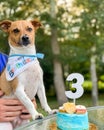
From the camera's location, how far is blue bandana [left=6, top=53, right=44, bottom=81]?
2.03 meters

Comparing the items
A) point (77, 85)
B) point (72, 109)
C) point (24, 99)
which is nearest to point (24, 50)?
point (24, 99)

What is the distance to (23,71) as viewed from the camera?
2037 millimetres

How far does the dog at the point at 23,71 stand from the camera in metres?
2.03

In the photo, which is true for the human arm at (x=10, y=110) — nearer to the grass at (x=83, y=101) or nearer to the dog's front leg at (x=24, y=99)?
the dog's front leg at (x=24, y=99)

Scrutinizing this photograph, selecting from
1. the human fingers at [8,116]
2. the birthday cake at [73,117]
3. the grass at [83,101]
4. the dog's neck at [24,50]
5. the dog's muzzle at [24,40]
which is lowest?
the grass at [83,101]

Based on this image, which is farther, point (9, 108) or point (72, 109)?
point (9, 108)

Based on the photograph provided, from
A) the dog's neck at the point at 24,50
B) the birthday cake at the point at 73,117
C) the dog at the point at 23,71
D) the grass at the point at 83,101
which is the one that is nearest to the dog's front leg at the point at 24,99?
the dog at the point at 23,71

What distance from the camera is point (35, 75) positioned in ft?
6.73

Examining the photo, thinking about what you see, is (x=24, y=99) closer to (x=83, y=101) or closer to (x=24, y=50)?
(x=24, y=50)

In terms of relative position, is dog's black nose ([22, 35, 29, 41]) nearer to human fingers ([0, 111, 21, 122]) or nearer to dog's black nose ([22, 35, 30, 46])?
dog's black nose ([22, 35, 30, 46])

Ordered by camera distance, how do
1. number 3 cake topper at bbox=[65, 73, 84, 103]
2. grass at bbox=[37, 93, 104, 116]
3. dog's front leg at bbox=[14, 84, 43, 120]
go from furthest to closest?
grass at bbox=[37, 93, 104, 116]
dog's front leg at bbox=[14, 84, 43, 120]
number 3 cake topper at bbox=[65, 73, 84, 103]

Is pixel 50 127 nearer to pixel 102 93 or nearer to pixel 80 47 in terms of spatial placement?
pixel 80 47

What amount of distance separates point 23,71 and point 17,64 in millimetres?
47

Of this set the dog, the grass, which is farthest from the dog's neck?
the grass
